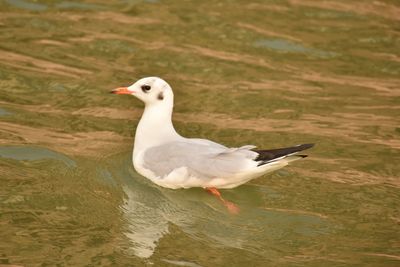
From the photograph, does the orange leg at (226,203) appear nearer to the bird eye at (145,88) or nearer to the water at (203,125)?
the water at (203,125)

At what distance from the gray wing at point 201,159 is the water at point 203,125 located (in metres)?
0.23

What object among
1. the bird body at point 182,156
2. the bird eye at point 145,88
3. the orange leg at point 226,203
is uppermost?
the bird eye at point 145,88

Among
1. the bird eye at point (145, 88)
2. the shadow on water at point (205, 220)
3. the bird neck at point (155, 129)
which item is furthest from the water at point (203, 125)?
the bird eye at point (145, 88)

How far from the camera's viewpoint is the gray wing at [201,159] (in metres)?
6.83

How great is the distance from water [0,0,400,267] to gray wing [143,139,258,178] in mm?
231

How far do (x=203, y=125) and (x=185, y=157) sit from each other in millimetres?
Result: 1396

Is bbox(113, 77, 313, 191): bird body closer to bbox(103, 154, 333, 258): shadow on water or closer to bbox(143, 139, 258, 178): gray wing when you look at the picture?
bbox(143, 139, 258, 178): gray wing

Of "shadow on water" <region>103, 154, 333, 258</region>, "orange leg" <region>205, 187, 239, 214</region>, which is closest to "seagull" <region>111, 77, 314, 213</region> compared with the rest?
"orange leg" <region>205, 187, 239, 214</region>

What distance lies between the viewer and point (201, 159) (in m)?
6.93

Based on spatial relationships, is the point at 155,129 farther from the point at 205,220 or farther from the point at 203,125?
the point at 205,220

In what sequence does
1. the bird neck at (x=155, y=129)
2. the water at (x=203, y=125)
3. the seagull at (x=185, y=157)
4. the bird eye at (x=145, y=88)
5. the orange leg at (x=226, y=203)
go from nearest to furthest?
1. the water at (x=203, y=125)
2. the seagull at (x=185, y=157)
3. the orange leg at (x=226, y=203)
4. the bird neck at (x=155, y=129)
5. the bird eye at (x=145, y=88)

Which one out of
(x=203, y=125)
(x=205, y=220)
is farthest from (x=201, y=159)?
(x=203, y=125)

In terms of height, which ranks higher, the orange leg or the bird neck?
the bird neck

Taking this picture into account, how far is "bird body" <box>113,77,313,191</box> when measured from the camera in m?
6.77
